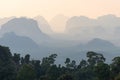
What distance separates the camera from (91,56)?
8988 centimetres

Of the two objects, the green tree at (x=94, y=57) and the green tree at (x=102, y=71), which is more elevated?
the green tree at (x=94, y=57)

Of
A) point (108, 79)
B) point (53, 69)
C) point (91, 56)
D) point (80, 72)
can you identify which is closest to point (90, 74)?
point (80, 72)

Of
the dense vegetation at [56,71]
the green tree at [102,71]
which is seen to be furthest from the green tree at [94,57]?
the green tree at [102,71]

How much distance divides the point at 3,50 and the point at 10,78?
82.1 feet

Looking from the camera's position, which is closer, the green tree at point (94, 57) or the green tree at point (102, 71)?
the green tree at point (102, 71)

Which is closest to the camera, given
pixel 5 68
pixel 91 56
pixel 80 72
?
pixel 5 68

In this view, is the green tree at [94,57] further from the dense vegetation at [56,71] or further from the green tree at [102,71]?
the green tree at [102,71]

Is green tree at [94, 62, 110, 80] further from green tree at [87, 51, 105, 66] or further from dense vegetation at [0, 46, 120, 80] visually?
green tree at [87, 51, 105, 66]

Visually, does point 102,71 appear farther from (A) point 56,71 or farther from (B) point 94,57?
(B) point 94,57

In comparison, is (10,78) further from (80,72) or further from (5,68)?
(80,72)

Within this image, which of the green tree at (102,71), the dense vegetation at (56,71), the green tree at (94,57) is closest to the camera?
the green tree at (102,71)

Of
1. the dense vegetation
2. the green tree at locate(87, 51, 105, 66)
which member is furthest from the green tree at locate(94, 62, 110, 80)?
the green tree at locate(87, 51, 105, 66)

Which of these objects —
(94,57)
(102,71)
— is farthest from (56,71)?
(94,57)

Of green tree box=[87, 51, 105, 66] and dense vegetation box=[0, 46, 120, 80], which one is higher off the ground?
green tree box=[87, 51, 105, 66]
